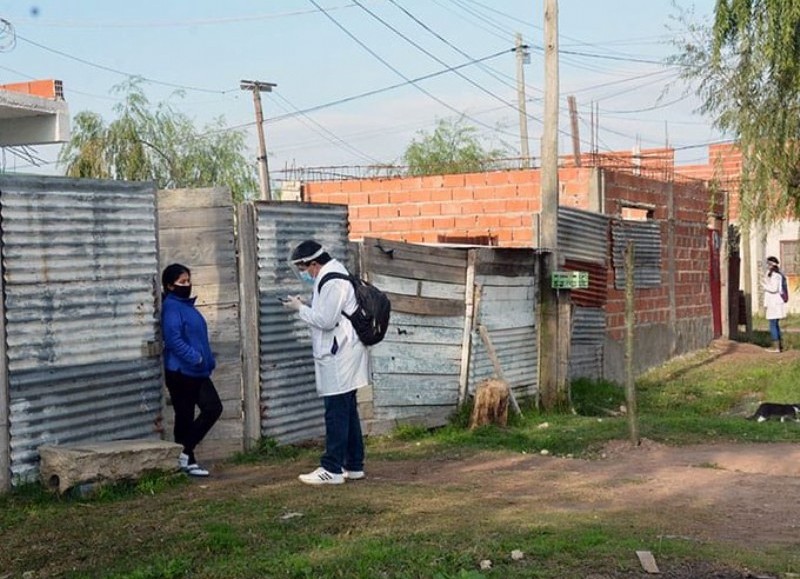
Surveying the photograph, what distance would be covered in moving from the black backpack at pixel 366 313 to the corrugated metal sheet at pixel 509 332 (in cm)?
420

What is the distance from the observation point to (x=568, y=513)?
22.9 ft

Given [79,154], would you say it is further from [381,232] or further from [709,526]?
[709,526]

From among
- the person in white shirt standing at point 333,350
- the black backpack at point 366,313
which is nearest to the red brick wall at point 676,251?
the black backpack at point 366,313

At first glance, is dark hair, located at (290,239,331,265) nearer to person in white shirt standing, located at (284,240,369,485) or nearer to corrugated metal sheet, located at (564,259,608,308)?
person in white shirt standing, located at (284,240,369,485)

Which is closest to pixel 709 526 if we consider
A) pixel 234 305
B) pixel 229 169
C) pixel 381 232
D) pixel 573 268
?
pixel 234 305

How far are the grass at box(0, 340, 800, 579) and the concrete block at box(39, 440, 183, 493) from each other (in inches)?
3.9

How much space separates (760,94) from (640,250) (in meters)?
3.61

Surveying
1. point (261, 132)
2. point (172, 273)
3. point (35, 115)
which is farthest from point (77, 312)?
point (261, 132)

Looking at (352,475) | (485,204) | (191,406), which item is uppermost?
(485,204)

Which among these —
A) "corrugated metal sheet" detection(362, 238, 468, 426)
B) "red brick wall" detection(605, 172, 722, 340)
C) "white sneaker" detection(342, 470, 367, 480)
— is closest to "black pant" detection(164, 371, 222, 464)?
"white sneaker" detection(342, 470, 367, 480)

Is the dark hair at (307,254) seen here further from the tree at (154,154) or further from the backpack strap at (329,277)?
the tree at (154,154)

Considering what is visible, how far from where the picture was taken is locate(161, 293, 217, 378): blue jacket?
823 cm

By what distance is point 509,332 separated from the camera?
13031mm

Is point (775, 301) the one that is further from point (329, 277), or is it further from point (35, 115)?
point (329, 277)
